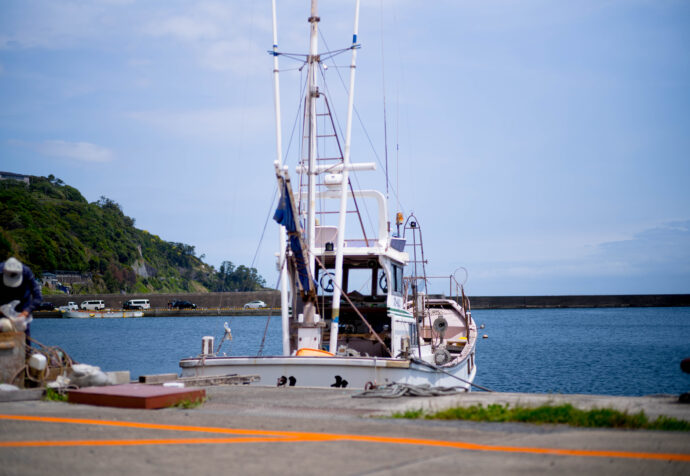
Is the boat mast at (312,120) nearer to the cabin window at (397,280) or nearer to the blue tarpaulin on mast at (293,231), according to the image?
the blue tarpaulin on mast at (293,231)

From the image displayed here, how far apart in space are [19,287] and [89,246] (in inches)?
5269

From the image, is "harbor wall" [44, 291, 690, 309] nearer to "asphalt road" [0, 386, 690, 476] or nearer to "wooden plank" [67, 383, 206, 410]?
"wooden plank" [67, 383, 206, 410]

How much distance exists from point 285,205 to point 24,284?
6042 millimetres

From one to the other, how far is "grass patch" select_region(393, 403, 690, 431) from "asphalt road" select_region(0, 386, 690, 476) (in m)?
0.24

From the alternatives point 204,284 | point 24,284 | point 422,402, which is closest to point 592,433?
point 422,402

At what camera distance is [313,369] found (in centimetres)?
1452

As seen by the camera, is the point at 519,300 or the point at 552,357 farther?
the point at 519,300

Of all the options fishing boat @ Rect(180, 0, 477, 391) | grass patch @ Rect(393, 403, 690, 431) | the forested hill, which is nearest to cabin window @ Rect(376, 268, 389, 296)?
fishing boat @ Rect(180, 0, 477, 391)

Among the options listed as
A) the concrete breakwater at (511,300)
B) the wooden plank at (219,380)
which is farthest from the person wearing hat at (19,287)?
the concrete breakwater at (511,300)

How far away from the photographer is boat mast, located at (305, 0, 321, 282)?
17.5m

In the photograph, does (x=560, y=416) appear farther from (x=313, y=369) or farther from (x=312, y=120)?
(x=312, y=120)

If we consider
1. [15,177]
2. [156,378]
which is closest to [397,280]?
[156,378]

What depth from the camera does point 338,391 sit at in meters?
11.1

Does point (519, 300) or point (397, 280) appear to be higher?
point (397, 280)
